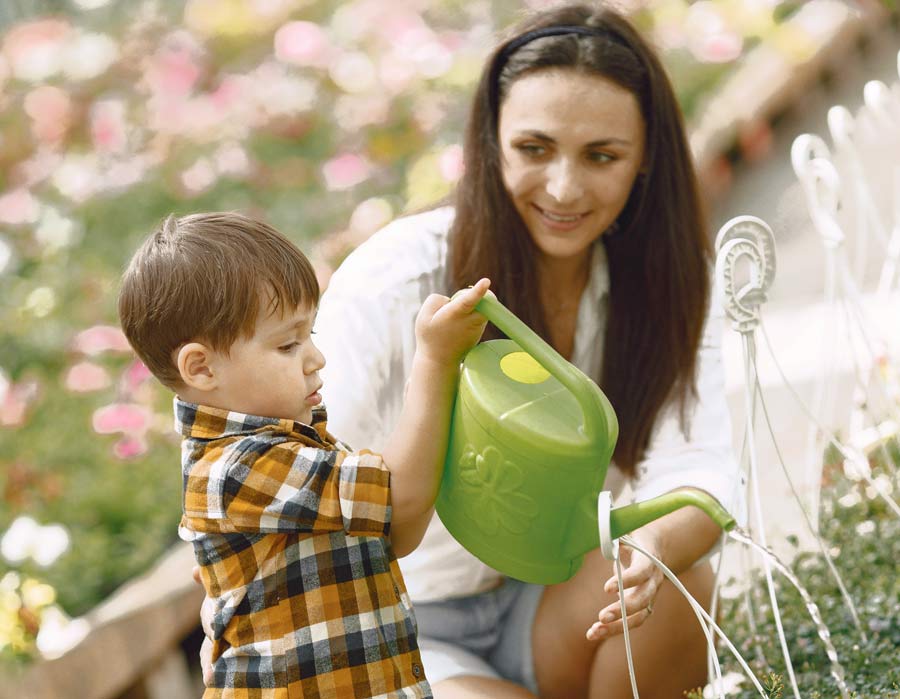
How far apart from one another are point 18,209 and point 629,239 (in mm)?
3091

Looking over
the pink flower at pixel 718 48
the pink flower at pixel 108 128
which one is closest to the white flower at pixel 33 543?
the pink flower at pixel 108 128

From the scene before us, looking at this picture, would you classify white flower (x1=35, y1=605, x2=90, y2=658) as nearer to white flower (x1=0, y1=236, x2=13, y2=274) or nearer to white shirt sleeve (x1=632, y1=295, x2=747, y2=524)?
white shirt sleeve (x1=632, y1=295, x2=747, y2=524)

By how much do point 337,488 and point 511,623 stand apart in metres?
0.86

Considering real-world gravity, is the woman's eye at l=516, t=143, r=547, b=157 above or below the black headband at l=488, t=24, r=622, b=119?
below

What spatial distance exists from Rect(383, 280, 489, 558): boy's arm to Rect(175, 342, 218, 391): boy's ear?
8.0 inches

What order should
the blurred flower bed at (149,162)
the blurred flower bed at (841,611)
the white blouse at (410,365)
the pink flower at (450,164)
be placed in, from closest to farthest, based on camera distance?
the blurred flower bed at (841,611) < the white blouse at (410,365) < the blurred flower bed at (149,162) < the pink flower at (450,164)

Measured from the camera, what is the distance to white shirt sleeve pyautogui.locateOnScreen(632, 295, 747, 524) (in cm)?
194

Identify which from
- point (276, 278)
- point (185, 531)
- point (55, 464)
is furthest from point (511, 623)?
point (55, 464)

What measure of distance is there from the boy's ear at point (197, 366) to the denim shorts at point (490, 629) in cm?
79

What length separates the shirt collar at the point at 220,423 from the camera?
4.50ft

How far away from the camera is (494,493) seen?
1.36 metres

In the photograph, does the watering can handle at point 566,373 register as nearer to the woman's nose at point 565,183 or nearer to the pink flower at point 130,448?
the woman's nose at point 565,183

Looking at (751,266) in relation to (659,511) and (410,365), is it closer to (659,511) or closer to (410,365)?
(659,511)

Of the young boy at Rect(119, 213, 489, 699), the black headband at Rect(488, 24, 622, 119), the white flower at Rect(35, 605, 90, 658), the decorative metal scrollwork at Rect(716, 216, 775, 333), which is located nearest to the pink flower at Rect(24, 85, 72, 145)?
the white flower at Rect(35, 605, 90, 658)
